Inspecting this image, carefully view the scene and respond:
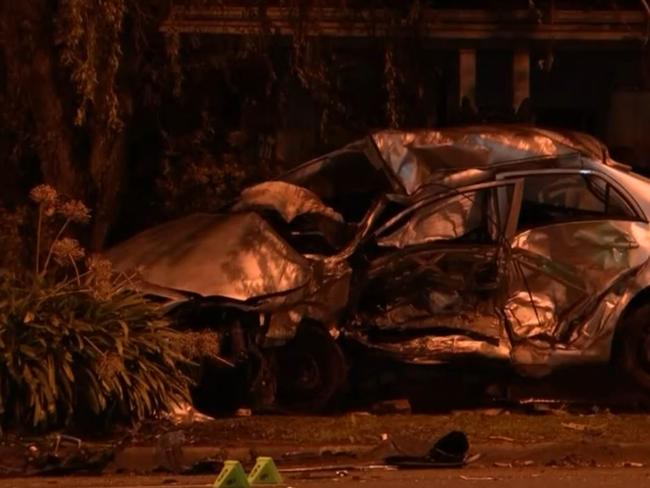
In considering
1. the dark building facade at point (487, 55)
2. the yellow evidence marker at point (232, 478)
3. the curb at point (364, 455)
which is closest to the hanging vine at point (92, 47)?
the dark building facade at point (487, 55)

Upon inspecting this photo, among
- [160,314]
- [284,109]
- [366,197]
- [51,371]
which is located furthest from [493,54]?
[51,371]

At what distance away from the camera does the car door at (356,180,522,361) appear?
10.5m

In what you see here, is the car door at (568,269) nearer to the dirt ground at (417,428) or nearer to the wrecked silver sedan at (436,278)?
the wrecked silver sedan at (436,278)

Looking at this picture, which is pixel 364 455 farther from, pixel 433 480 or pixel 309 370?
pixel 309 370

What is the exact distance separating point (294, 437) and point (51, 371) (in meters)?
1.77

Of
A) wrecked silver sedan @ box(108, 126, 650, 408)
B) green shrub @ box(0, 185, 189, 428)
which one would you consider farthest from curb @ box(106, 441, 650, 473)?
wrecked silver sedan @ box(108, 126, 650, 408)

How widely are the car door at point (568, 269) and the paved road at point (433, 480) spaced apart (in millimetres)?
1632

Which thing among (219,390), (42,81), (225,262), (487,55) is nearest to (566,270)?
(225,262)

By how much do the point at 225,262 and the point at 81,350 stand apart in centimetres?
133

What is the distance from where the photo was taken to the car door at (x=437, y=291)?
10.5 m

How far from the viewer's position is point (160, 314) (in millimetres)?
10383

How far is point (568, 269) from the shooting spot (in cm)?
1062

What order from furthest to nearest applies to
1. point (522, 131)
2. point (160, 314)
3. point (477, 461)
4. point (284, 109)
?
point (284, 109) < point (522, 131) < point (160, 314) < point (477, 461)

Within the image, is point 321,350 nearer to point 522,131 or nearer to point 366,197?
point 366,197
